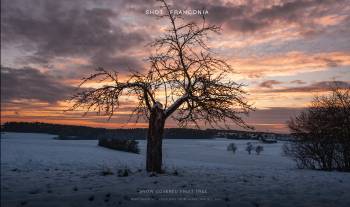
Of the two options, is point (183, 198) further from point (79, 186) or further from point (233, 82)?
point (233, 82)

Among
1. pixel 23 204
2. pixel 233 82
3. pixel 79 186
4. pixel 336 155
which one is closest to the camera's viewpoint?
pixel 23 204

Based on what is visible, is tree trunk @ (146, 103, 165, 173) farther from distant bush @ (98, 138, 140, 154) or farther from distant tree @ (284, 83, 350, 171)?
distant bush @ (98, 138, 140, 154)

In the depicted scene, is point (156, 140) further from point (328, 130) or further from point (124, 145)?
point (124, 145)

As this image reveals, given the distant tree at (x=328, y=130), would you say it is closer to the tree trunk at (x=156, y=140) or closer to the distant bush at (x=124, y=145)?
the tree trunk at (x=156, y=140)

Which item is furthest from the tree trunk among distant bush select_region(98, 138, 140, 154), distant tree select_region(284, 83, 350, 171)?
distant bush select_region(98, 138, 140, 154)

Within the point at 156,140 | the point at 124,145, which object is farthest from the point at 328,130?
the point at 124,145

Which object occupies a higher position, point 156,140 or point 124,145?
point 156,140

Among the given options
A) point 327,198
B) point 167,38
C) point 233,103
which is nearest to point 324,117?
point 233,103

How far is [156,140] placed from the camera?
675 inches

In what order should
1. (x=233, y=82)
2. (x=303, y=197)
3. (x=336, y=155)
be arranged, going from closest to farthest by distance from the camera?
1. (x=303, y=197)
2. (x=233, y=82)
3. (x=336, y=155)

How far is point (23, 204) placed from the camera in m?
8.61

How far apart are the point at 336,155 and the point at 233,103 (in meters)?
23.7

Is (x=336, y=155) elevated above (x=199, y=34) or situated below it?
below

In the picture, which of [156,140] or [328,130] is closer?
[156,140]
